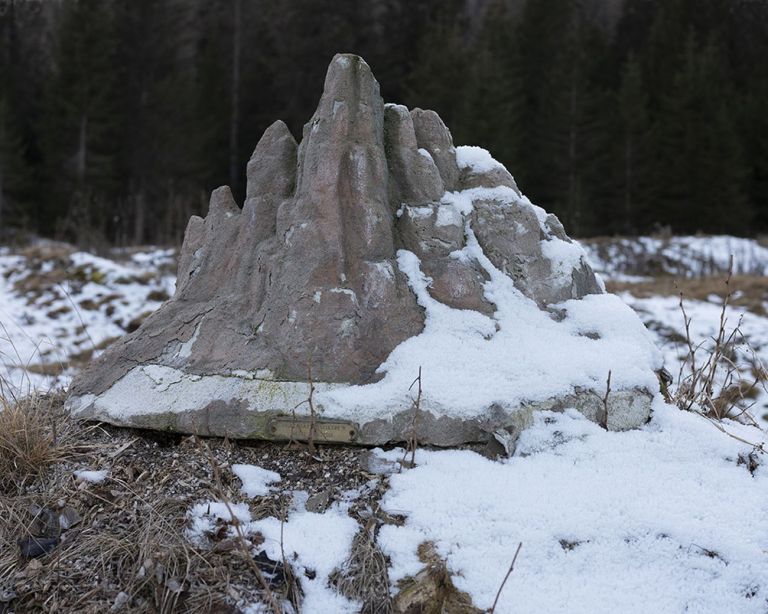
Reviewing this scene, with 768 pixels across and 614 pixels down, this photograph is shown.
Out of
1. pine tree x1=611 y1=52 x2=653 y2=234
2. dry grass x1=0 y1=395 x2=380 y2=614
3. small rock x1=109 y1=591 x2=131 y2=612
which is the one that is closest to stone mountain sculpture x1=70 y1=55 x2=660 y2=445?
dry grass x1=0 y1=395 x2=380 y2=614

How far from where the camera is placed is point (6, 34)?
21422 millimetres

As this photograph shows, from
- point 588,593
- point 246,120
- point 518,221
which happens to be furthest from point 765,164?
point 588,593

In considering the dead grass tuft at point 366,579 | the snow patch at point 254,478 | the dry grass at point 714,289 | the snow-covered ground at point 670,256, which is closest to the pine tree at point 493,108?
the snow-covered ground at point 670,256

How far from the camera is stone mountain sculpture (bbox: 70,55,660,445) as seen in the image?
9.25 ft

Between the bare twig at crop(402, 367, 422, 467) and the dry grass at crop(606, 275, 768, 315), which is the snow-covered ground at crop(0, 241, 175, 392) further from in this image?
the dry grass at crop(606, 275, 768, 315)

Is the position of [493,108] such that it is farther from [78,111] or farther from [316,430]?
[316,430]

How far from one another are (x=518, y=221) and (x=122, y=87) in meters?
20.6

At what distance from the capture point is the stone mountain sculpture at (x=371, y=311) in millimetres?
2820

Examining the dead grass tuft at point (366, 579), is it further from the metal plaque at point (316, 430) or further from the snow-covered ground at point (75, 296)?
the snow-covered ground at point (75, 296)

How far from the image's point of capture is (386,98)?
21312 mm

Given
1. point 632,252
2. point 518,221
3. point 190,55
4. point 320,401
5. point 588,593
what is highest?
point 190,55

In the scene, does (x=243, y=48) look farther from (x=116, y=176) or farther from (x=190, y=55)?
(x=116, y=176)

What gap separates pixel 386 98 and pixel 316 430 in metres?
19.8

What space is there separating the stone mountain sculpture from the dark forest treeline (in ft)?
49.9
